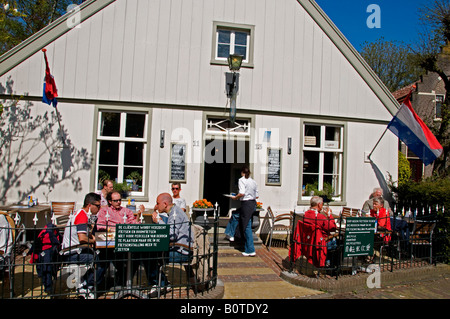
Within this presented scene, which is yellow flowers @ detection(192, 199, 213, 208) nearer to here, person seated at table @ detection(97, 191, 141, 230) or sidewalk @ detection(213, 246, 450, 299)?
sidewalk @ detection(213, 246, 450, 299)

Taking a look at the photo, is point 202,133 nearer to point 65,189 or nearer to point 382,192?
point 65,189

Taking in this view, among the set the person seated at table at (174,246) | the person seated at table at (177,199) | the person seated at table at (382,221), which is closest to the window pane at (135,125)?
the person seated at table at (177,199)

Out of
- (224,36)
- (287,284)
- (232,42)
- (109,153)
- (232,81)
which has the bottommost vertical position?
(287,284)

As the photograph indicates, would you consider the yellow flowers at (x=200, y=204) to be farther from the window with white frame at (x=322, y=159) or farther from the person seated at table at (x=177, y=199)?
the window with white frame at (x=322, y=159)

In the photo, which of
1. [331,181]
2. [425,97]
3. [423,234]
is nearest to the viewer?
[423,234]

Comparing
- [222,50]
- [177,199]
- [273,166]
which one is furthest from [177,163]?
[222,50]

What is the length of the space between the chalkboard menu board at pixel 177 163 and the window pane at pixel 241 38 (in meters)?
3.16

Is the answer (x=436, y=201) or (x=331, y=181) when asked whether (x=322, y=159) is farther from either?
(x=436, y=201)

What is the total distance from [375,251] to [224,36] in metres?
6.27

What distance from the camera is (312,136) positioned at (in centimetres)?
959

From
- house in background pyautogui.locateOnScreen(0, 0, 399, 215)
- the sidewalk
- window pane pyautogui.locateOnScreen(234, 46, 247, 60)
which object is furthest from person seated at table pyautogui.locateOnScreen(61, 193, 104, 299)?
window pane pyautogui.locateOnScreen(234, 46, 247, 60)

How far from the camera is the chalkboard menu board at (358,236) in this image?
18.6 ft

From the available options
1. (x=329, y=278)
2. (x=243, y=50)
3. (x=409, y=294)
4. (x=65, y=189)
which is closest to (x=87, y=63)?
(x=65, y=189)

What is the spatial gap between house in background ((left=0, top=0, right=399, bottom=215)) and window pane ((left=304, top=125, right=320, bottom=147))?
0.03 metres
